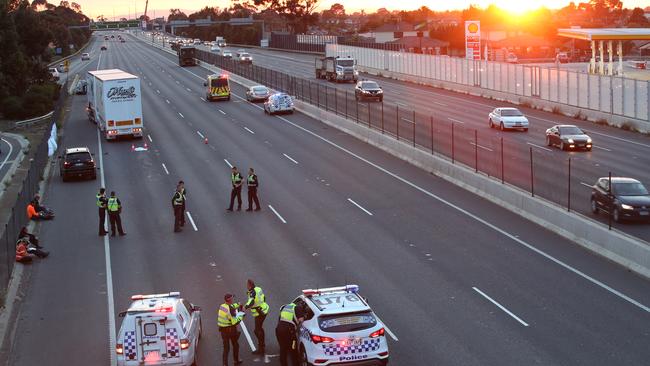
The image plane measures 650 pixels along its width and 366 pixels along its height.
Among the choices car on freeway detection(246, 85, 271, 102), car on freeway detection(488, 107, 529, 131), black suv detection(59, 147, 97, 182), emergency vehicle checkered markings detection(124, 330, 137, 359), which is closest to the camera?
emergency vehicle checkered markings detection(124, 330, 137, 359)

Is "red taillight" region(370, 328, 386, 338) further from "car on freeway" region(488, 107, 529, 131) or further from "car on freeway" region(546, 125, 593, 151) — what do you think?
"car on freeway" region(488, 107, 529, 131)

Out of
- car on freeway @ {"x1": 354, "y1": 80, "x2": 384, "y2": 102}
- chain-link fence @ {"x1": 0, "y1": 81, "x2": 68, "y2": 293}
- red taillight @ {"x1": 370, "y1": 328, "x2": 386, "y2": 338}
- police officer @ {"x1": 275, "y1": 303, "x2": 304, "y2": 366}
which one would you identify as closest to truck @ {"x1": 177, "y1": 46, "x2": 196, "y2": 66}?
car on freeway @ {"x1": 354, "y1": 80, "x2": 384, "y2": 102}

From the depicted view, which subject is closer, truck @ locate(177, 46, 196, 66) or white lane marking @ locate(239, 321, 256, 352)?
white lane marking @ locate(239, 321, 256, 352)

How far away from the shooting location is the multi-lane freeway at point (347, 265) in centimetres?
1861

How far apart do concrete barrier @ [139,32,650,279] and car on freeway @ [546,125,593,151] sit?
7.22 meters

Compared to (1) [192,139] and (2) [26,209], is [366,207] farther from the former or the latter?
(1) [192,139]

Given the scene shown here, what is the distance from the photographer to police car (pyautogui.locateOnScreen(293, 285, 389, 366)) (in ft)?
50.4

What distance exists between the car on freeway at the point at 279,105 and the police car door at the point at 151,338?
4716 cm

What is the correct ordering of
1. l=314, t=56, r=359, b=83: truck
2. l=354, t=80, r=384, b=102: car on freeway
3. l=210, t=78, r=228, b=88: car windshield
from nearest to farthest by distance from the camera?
l=354, t=80, r=384, b=102: car on freeway < l=210, t=78, r=228, b=88: car windshield < l=314, t=56, r=359, b=83: truck

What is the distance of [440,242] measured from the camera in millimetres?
27188

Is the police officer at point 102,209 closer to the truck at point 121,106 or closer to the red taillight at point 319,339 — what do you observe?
the red taillight at point 319,339

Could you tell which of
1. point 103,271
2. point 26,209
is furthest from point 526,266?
point 26,209

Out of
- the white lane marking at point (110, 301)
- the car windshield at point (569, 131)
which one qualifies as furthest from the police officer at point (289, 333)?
the car windshield at point (569, 131)

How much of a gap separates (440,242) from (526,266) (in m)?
3.61
